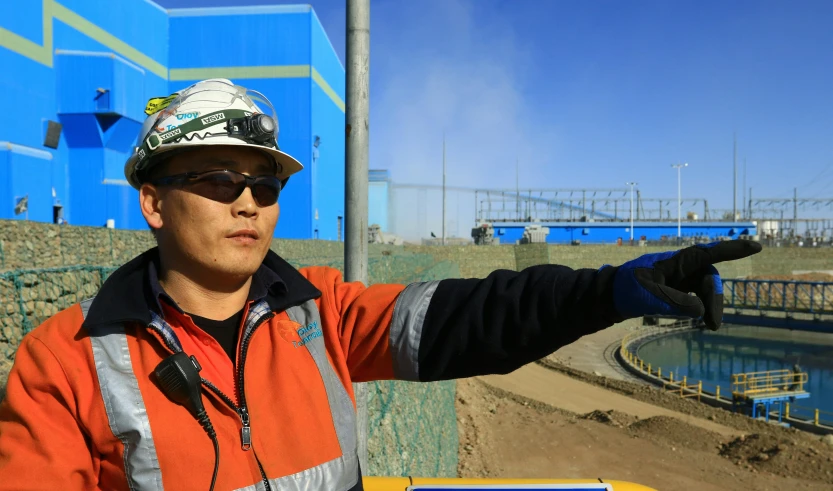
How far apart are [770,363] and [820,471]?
31.3 metres

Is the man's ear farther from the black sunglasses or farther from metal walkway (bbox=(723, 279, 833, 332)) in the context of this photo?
metal walkway (bbox=(723, 279, 833, 332))

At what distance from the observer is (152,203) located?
6.13 ft

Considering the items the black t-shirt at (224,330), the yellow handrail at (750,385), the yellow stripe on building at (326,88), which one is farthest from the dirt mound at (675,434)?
the yellow stripe on building at (326,88)

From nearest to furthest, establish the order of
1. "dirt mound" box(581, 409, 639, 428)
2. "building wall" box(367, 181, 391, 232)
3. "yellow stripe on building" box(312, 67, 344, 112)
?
"dirt mound" box(581, 409, 639, 428) → "yellow stripe on building" box(312, 67, 344, 112) → "building wall" box(367, 181, 391, 232)

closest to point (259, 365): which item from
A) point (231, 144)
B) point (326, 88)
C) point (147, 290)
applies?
point (147, 290)

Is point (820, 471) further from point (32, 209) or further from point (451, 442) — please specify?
point (32, 209)

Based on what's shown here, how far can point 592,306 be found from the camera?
1.63 meters

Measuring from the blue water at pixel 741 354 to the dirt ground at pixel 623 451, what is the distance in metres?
19.7

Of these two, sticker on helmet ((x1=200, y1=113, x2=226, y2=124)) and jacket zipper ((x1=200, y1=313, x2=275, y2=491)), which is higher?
sticker on helmet ((x1=200, y1=113, x2=226, y2=124))

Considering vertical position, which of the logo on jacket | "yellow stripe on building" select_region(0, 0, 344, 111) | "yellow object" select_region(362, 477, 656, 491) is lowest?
"yellow object" select_region(362, 477, 656, 491)

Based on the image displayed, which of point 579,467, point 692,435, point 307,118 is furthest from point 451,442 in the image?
point 307,118

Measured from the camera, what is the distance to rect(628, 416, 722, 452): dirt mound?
14.0m

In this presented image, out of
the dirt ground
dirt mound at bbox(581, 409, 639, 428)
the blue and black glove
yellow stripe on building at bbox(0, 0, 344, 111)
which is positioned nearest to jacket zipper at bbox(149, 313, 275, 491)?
the blue and black glove

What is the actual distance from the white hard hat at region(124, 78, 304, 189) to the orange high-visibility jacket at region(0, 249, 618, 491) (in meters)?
0.39
